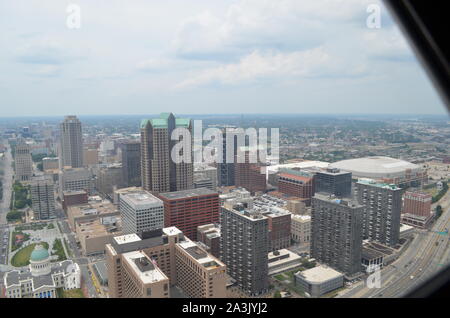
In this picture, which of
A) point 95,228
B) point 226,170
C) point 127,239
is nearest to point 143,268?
point 127,239

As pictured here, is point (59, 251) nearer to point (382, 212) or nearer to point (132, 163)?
point (132, 163)

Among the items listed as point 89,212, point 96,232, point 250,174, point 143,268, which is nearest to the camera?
point 143,268

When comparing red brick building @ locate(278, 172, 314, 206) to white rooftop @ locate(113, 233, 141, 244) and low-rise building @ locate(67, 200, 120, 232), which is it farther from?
white rooftop @ locate(113, 233, 141, 244)

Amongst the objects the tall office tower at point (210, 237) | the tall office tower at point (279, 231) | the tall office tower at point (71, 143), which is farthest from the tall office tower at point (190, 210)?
the tall office tower at point (71, 143)

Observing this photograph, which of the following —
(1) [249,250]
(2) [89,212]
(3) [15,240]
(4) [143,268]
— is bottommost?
(3) [15,240]

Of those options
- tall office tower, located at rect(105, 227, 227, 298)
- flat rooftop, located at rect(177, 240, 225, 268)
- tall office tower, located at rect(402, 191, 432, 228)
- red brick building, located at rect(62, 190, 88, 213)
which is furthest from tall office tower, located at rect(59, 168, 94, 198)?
tall office tower, located at rect(402, 191, 432, 228)
